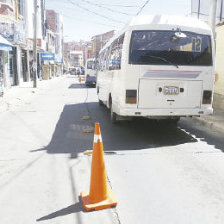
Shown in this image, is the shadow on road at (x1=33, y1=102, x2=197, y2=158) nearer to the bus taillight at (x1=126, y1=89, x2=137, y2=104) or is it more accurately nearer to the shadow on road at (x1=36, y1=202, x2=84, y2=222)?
the bus taillight at (x1=126, y1=89, x2=137, y2=104)

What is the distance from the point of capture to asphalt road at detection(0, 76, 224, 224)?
307 cm

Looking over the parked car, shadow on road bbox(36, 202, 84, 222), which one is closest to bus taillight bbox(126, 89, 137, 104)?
shadow on road bbox(36, 202, 84, 222)

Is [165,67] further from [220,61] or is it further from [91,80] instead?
[91,80]

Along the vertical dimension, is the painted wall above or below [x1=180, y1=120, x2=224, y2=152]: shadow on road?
above

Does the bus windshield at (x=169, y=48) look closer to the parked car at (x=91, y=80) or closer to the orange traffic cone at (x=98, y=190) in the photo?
the orange traffic cone at (x=98, y=190)

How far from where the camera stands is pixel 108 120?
8867mm

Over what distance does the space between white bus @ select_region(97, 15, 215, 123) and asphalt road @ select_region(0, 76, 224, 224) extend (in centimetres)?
86

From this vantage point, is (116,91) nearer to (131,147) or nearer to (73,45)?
(131,147)

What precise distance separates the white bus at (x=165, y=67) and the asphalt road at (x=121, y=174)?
86 cm

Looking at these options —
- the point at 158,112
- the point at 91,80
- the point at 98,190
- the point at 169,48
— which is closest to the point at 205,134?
the point at 158,112

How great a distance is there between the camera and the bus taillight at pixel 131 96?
20.1ft

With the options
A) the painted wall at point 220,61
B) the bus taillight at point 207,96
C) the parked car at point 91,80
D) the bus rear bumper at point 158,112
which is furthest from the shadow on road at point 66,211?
the parked car at point 91,80

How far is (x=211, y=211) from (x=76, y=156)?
2763mm

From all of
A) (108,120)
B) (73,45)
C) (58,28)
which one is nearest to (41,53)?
(108,120)
